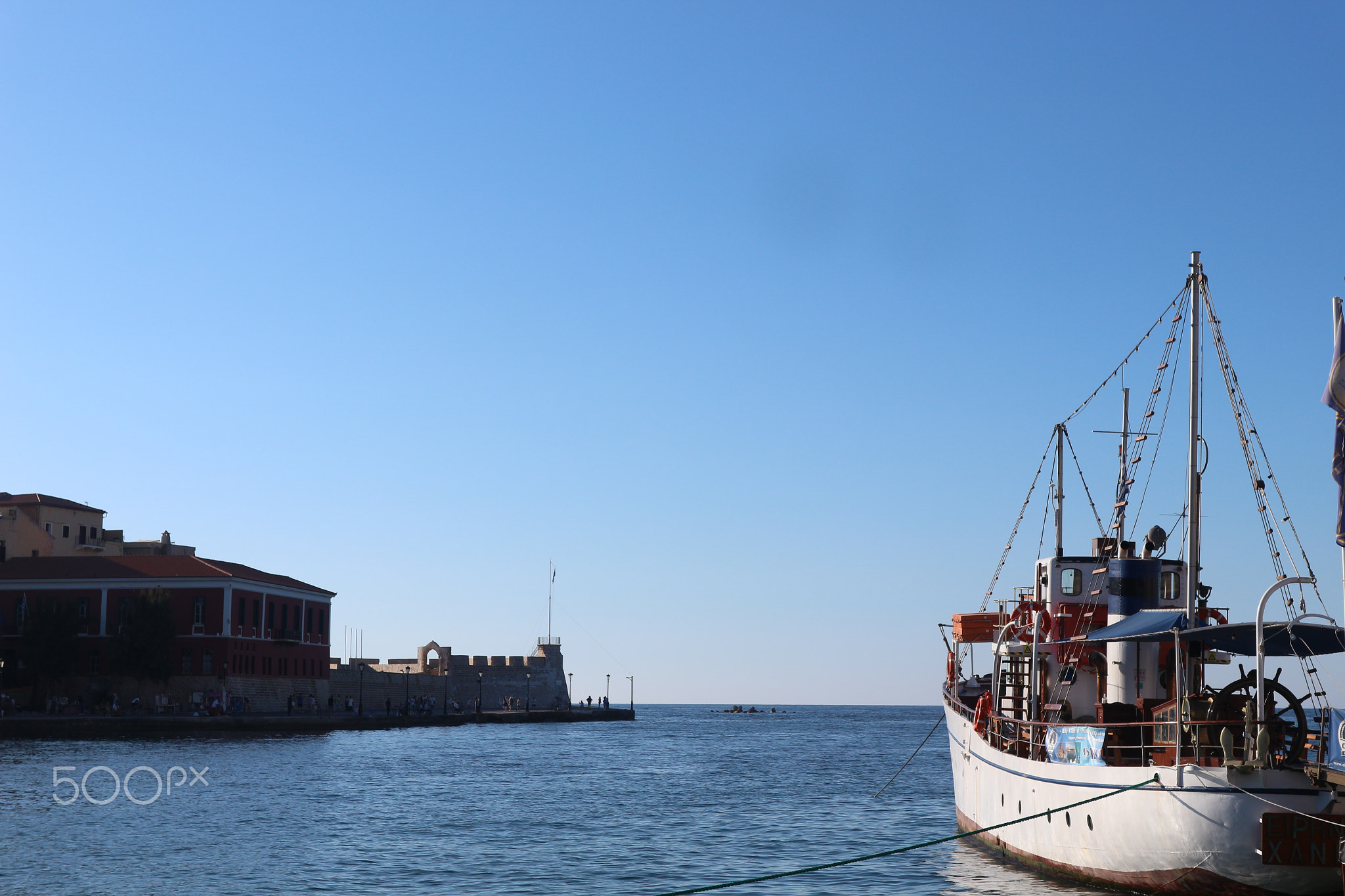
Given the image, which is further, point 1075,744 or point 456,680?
point 456,680

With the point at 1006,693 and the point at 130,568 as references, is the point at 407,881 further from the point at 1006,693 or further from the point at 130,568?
the point at 130,568

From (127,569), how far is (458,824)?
176 ft

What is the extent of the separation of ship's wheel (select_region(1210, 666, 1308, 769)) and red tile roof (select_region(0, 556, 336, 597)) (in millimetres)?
68437

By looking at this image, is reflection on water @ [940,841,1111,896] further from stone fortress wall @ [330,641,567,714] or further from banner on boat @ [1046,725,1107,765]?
stone fortress wall @ [330,641,567,714]

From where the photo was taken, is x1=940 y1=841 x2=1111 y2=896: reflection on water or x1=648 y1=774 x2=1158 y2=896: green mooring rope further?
x1=940 y1=841 x2=1111 y2=896: reflection on water

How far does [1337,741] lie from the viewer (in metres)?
19.5

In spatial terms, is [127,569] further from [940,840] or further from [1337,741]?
[1337,741]

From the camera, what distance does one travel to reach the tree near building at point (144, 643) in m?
78.4

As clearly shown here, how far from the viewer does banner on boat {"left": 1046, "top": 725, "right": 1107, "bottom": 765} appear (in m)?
22.2

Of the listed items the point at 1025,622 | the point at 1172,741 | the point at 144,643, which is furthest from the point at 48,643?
the point at 1172,741

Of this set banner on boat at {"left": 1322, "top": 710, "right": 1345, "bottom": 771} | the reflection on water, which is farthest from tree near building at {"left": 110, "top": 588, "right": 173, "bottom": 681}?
banner on boat at {"left": 1322, "top": 710, "right": 1345, "bottom": 771}

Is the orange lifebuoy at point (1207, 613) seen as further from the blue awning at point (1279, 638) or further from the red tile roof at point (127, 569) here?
the red tile roof at point (127, 569)

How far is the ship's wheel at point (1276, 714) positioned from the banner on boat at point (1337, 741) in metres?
0.64

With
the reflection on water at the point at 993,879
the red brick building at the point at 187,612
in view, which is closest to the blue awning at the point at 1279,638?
the reflection on water at the point at 993,879
